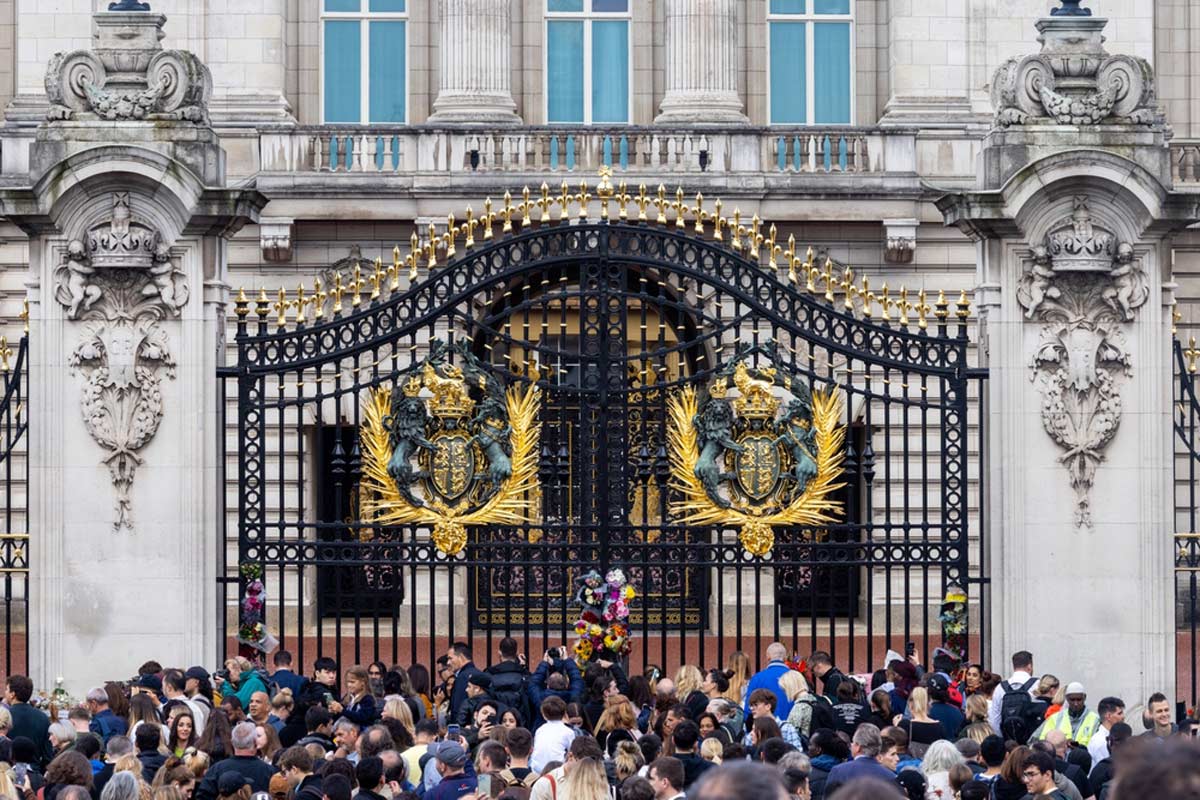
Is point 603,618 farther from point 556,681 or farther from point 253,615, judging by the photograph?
point 253,615

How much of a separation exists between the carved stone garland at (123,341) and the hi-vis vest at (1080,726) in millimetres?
6724

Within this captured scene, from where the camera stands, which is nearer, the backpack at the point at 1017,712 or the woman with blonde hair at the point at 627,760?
the woman with blonde hair at the point at 627,760

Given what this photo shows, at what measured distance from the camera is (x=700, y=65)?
29.2m

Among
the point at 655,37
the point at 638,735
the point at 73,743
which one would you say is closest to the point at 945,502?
the point at 638,735

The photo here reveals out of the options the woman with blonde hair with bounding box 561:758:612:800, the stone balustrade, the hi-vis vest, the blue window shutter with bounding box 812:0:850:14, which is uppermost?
the blue window shutter with bounding box 812:0:850:14

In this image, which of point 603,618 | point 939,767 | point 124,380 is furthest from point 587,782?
point 124,380

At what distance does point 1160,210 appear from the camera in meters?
16.8

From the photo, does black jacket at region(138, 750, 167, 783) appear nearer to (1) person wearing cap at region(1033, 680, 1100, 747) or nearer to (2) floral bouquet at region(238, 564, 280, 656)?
(2) floral bouquet at region(238, 564, 280, 656)

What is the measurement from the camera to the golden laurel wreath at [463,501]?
1723 cm

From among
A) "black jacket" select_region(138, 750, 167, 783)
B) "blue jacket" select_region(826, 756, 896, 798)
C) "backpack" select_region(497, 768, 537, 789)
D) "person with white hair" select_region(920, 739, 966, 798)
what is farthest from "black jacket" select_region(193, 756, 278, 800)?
"person with white hair" select_region(920, 739, 966, 798)

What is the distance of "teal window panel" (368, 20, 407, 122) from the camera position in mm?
30266

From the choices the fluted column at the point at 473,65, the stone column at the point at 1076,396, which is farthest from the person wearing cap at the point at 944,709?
the fluted column at the point at 473,65

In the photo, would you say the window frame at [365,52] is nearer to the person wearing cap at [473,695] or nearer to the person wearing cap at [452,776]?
the person wearing cap at [473,695]

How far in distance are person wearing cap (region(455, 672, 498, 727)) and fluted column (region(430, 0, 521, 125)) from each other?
14.8 meters
